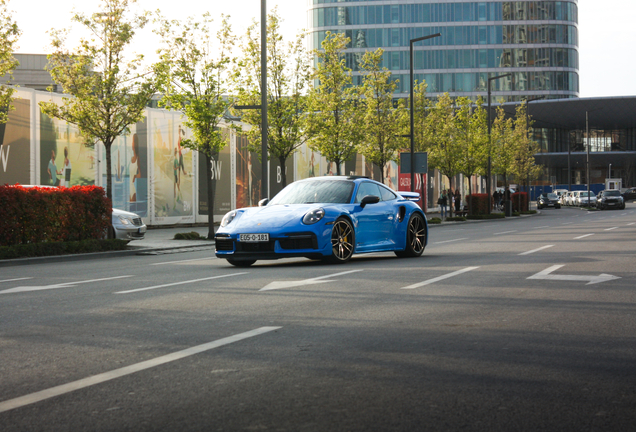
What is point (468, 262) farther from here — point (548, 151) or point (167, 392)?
point (548, 151)

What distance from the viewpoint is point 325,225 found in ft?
38.9

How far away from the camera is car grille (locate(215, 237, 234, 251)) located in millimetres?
11773

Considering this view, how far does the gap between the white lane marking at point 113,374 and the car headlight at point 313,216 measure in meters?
5.99

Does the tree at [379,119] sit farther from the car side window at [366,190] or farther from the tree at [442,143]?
the car side window at [366,190]

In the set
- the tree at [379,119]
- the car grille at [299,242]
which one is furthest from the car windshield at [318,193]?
the tree at [379,119]

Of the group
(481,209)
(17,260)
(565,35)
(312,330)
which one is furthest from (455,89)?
(312,330)

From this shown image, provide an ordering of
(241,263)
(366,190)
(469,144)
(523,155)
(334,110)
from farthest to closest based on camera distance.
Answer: (523,155), (469,144), (334,110), (366,190), (241,263)

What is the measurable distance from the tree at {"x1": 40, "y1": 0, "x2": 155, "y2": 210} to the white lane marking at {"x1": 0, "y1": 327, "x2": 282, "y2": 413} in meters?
15.0

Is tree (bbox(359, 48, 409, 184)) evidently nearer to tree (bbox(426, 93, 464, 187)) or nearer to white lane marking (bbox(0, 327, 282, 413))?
tree (bbox(426, 93, 464, 187))

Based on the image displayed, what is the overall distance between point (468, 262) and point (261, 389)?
340 inches


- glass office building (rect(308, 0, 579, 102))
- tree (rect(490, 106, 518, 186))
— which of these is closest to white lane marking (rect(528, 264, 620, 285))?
tree (rect(490, 106, 518, 186))

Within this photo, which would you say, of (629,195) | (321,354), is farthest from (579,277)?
(629,195)

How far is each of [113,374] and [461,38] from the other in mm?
105807

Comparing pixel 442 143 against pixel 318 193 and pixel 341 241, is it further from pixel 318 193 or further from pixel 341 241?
pixel 341 241
